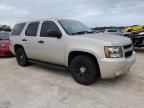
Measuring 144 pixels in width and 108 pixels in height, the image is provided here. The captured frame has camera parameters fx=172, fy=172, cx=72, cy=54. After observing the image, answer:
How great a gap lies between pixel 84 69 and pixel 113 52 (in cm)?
92

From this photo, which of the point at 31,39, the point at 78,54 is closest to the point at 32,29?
the point at 31,39

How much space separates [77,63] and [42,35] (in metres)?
1.64

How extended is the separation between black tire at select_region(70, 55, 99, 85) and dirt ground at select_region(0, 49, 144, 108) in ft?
0.59

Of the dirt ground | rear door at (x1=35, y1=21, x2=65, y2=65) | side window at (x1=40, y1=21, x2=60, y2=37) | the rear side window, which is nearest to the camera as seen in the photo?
the dirt ground

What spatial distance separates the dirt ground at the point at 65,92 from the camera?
11.7ft

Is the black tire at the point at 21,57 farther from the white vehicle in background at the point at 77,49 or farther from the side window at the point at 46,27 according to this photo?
the side window at the point at 46,27

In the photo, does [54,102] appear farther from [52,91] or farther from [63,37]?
[63,37]

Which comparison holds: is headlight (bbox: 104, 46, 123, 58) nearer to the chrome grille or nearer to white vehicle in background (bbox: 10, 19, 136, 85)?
white vehicle in background (bbox: 10, 19, 136, 85)

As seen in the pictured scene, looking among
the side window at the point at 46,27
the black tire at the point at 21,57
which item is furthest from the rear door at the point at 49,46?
the black tire at the point at 21,57

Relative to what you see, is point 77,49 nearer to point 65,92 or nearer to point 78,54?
point 78,54

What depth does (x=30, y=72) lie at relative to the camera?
602 centimetres

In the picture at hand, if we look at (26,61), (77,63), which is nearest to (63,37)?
(77,63)

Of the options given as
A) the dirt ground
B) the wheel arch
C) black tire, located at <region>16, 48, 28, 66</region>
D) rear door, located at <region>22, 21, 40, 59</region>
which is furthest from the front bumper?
black tire, located at <region>16, 48, 28, 66</region>

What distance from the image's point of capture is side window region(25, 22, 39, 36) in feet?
19.2
